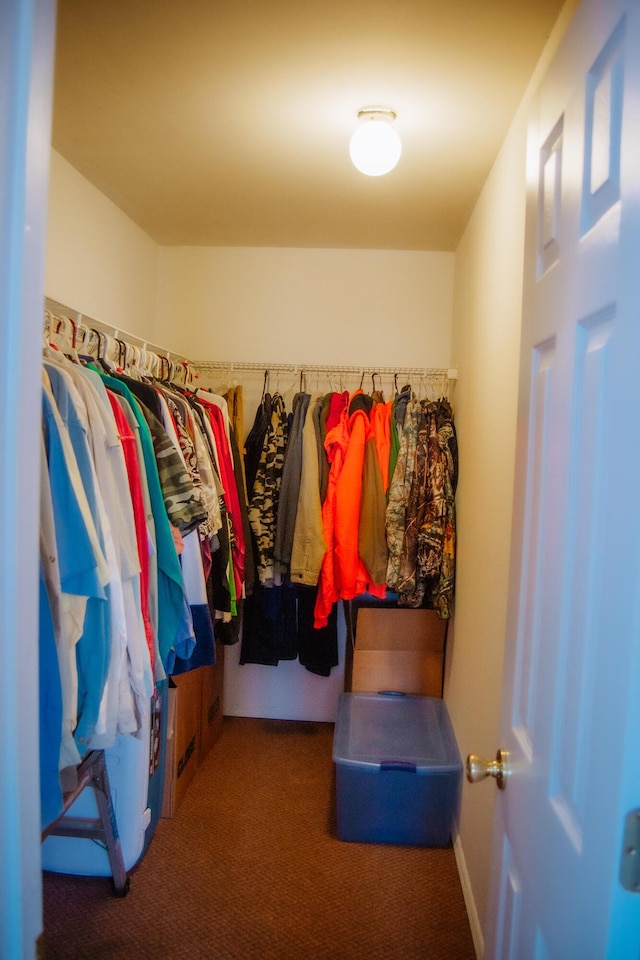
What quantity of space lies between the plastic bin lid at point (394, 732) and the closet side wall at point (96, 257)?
1803 millimetres

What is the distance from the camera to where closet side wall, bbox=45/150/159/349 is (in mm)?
2160

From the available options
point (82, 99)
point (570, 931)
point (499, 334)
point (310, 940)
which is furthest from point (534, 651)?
point (82, 99)

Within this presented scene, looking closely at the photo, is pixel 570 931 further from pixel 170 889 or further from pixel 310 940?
pixel 170 889

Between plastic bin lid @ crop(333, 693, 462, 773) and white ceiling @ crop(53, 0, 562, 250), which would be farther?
plastic bin lid @ crop(333, 693, 462, 773)

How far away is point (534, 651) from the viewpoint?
920 mm

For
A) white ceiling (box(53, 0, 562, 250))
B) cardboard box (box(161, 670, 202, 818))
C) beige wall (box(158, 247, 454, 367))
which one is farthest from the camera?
beige wall (box(158, 247, 454, 367))

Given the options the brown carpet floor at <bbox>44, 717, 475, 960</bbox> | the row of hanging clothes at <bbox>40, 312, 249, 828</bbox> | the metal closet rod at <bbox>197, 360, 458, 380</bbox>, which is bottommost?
the brown carpet floor at <bbox>44, 717, 475, 960</bbox>

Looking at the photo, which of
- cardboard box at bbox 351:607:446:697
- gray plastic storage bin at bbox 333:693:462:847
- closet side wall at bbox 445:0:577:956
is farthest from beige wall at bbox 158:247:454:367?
gray plastic storage bin at bbox 333:693:462:847

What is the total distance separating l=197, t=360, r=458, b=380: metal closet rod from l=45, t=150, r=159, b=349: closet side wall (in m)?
0.43

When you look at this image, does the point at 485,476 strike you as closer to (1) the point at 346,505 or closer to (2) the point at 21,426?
(1) the point at 346,505

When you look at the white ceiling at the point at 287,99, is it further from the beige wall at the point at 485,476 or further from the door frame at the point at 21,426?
the door frame at the point at 21,426

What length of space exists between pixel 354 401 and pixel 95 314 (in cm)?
114

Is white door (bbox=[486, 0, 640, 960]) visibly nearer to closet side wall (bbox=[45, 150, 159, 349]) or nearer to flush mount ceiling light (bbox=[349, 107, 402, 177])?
flush mount ceiling light (bbox=[349, 107, 402, 177])

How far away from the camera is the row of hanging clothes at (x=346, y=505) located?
8.38 ft
